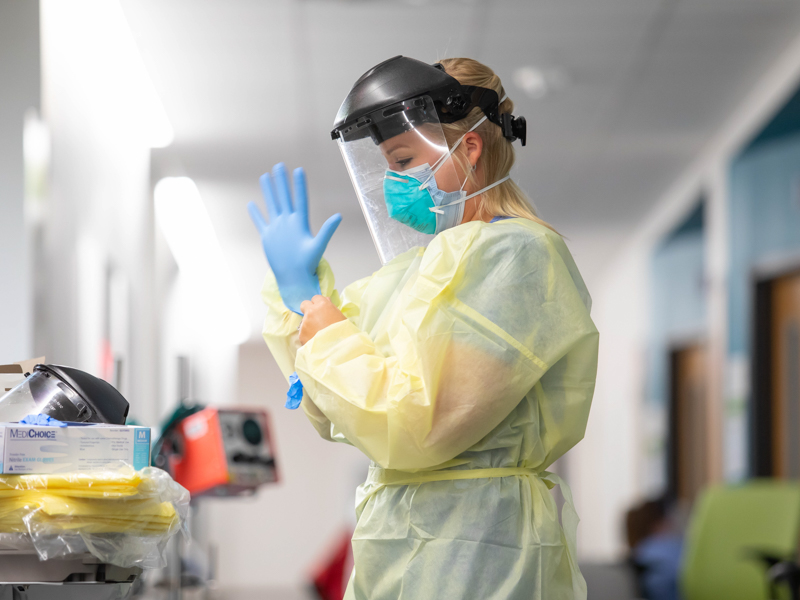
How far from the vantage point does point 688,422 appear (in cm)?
548

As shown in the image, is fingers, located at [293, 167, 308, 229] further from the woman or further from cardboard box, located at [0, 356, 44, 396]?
cardboard box, located at [0, 356, 44, 396]

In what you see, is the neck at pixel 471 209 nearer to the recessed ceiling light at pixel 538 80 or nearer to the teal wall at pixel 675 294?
the recessed ceiling light at pixel 538 80

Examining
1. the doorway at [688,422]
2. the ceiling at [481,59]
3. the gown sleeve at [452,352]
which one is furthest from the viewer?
the doorway at [688,422]

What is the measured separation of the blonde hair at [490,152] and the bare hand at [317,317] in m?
0.25

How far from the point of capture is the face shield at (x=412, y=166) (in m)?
1.13

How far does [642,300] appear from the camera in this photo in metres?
6.35

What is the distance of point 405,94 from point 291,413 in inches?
393

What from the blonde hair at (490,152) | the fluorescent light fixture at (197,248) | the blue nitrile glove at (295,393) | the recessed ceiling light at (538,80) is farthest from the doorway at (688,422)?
the blue nitrile glove at (295,393)

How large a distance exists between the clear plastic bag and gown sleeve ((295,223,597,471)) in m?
0.27

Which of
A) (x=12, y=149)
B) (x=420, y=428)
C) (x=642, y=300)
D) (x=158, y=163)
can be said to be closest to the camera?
(x=420, y=428)

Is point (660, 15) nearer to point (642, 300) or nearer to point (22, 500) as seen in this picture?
point (22, 500)

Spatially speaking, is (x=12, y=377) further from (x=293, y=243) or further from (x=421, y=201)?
(x=421, y=201)

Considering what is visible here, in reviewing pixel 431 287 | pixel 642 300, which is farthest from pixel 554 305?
pixel 642 300

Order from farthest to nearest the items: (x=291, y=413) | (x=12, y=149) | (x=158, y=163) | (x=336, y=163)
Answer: (x=291, y=413)
(x=336, y=163)
(x=158, y=163)
(x=12, y=149)
